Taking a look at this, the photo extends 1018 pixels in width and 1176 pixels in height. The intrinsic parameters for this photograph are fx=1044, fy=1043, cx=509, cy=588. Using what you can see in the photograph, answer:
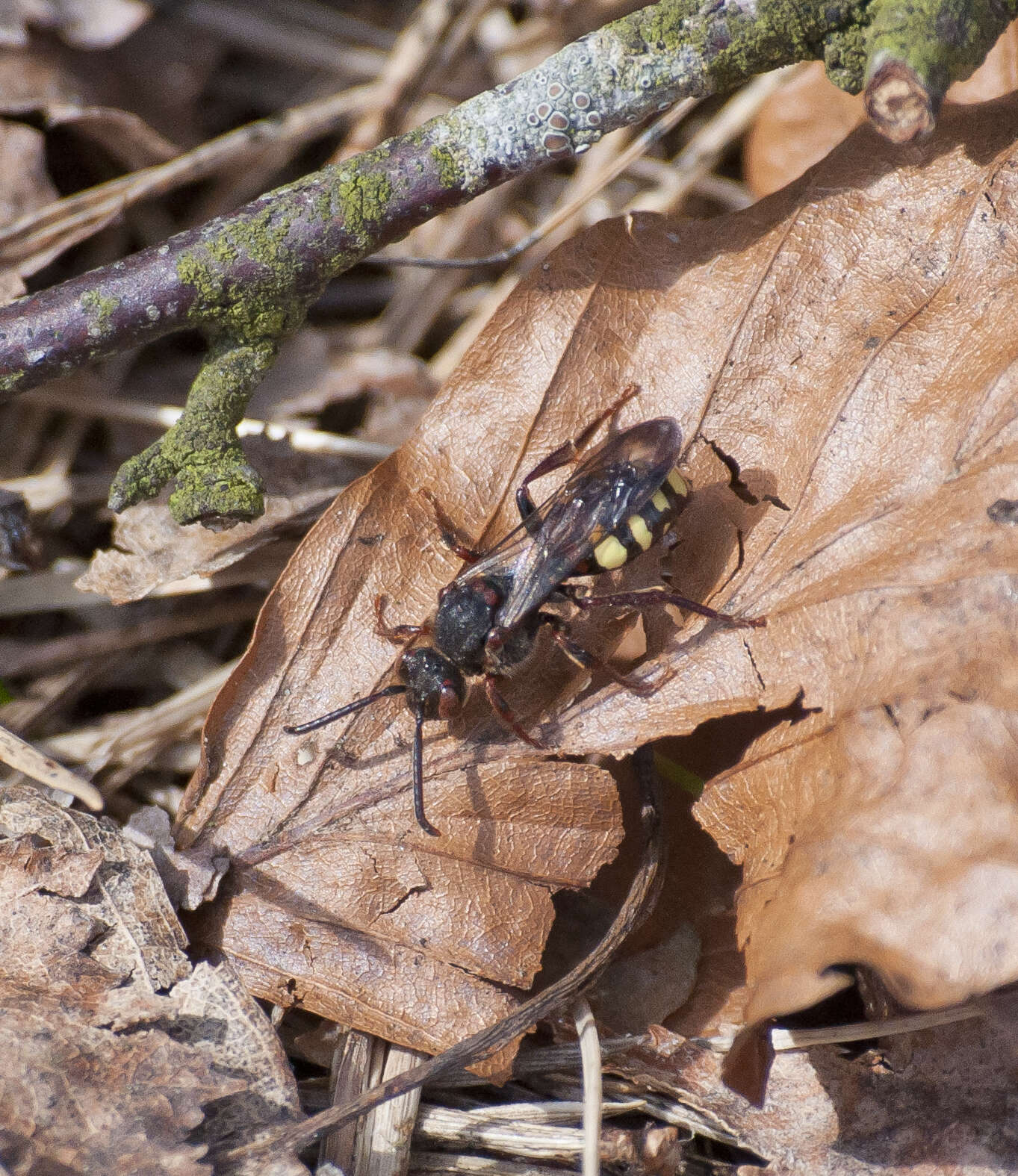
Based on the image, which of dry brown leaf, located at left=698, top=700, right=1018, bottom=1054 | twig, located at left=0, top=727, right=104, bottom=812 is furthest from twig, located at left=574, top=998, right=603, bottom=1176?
twig, located at left=0, top=727, right=104, bottom=812

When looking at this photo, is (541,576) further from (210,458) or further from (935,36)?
(935,36)

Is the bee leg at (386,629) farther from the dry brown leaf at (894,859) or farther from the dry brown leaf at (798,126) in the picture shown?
the dry brown leaf at (798,126)

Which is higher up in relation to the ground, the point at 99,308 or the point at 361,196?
the point at 361,196

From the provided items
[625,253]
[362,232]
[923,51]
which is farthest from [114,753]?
[923,51]

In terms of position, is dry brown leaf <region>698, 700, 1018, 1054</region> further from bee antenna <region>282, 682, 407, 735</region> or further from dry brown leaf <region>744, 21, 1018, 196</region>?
dry brown leaf <region>744, 21, 1018, 196</region>

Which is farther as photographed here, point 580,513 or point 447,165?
point 580,513

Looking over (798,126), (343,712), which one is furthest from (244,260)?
(798,126)
